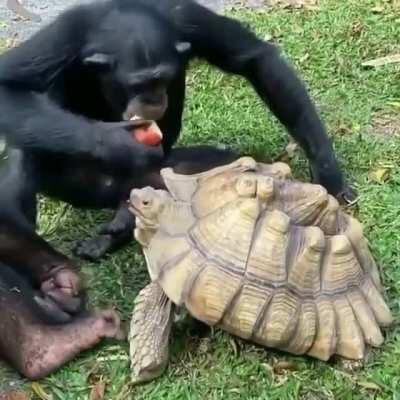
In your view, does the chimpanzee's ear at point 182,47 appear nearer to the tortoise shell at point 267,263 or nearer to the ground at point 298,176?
the ground at point 298,176

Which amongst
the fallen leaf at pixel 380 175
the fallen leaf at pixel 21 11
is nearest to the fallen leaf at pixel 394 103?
the fallen leaf at pixel 380 175

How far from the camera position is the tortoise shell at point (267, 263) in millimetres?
2654

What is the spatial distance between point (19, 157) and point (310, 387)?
125cm

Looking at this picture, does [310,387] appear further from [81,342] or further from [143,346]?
[81,342]

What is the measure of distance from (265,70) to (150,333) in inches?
53.5

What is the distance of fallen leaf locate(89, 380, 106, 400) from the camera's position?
2.76m

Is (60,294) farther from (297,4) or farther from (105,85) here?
(297,4)

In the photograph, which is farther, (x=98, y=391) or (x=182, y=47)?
(x=182, y=47)

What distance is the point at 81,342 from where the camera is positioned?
2875 mm

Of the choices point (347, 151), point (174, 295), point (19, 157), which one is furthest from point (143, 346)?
point (347, 151)

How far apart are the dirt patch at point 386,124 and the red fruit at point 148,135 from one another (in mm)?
1165

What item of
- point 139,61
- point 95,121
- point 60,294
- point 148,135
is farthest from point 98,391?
point 139,61

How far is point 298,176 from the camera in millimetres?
3846

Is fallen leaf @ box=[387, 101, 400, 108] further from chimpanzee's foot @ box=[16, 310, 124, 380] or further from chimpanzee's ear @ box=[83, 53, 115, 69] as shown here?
chimpanzee's foot @ box=[16, 310, 124, 380]
